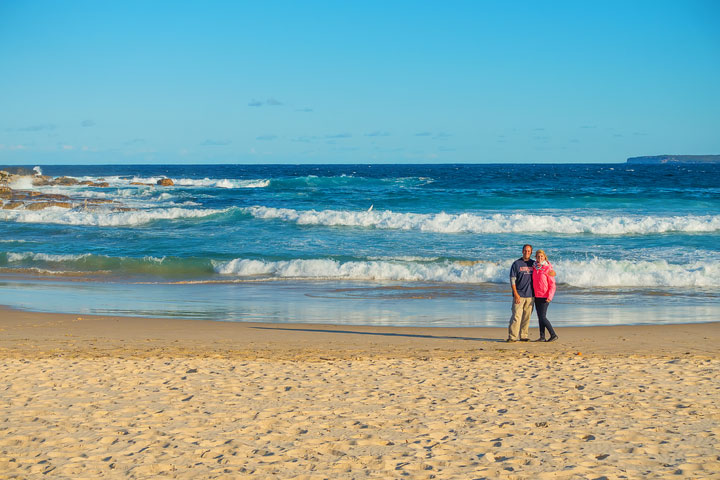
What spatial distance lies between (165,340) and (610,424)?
21.5 feet

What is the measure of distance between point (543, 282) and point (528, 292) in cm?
27

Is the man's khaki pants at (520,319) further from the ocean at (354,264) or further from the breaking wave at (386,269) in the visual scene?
the breaking wave at (386,269)

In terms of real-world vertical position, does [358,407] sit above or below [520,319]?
below

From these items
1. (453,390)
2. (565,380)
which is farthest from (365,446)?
(565,380)

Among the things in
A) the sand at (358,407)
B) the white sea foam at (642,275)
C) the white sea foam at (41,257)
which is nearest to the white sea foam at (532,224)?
the white sea foam at (642,275)

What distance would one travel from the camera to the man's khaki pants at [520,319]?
32.0ft

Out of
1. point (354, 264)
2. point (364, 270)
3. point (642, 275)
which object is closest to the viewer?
point (642, 275)

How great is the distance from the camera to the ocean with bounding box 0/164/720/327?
12.6 metres

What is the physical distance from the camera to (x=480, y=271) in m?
16.4

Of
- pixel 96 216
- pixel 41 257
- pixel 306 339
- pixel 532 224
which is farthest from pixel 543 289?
pixel 96 216

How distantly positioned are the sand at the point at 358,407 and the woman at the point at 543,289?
1.37ft

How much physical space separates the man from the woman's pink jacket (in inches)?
2.9

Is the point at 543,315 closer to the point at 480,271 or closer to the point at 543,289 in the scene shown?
the point at 543,289

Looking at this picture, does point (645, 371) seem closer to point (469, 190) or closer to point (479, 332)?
point (479, 332)
